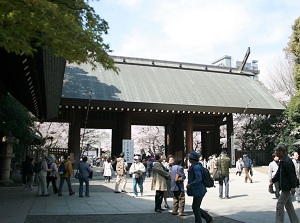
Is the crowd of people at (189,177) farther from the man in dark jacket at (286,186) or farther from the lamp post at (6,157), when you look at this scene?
the lamp post at (6,157)

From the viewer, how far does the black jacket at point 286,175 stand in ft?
17.7

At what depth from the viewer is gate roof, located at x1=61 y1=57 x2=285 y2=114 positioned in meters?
21.2

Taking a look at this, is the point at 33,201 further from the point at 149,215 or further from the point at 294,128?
the point at 294,128

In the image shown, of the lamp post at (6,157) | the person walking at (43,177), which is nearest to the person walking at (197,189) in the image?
the person walking at (43,177)

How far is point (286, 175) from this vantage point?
5.48 meters

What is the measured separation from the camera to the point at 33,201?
9.39 m

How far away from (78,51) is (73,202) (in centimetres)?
612

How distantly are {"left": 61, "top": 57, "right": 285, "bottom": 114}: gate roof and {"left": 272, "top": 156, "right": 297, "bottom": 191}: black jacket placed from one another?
15845 mm

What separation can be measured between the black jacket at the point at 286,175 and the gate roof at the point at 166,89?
1584 centimetres

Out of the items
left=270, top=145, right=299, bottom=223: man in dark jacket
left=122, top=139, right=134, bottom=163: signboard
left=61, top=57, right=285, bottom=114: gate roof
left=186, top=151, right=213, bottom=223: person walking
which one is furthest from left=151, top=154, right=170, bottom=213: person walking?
left=61, top=57, right=285, bottom=114: gate roof

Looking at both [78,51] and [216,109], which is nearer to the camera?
[78,51]

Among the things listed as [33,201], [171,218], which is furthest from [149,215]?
[33,201]

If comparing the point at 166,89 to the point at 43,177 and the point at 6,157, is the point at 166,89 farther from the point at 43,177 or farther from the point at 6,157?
the point at 43,177

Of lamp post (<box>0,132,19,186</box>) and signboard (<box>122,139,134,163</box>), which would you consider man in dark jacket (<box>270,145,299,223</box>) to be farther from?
signboard (<box>122,139,134,163</box>)
